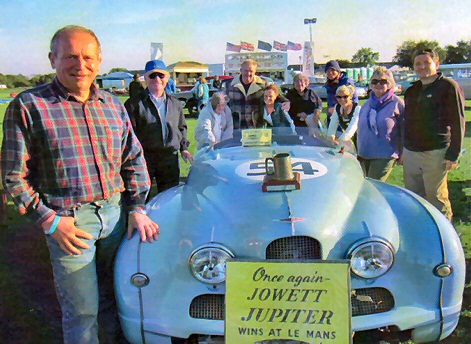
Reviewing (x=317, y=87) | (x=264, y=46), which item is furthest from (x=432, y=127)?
(x=264, y=46)

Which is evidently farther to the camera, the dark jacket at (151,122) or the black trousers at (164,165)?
the black trousers at (164,165)

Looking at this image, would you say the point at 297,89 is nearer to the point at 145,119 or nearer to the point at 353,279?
the point at 145,119

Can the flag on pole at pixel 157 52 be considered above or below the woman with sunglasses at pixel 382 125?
above

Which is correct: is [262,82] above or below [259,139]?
above

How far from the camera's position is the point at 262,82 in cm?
586

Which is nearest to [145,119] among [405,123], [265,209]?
[265,209]

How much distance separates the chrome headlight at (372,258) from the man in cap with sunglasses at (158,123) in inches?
86.4

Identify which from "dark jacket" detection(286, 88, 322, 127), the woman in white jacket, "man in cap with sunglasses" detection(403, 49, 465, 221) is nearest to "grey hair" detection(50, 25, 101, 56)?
the woman in white jacket

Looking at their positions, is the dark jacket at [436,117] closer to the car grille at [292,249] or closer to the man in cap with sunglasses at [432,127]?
the man in cap with sunglasses at [432,127]

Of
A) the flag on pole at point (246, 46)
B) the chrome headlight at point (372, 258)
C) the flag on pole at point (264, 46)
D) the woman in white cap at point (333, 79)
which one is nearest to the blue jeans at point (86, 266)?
the chrome headlight at point (372, 258)

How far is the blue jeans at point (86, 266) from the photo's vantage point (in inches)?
92.8

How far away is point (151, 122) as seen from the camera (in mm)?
4645

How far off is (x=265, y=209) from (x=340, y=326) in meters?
0.88

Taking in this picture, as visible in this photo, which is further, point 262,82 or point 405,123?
point 262,82
